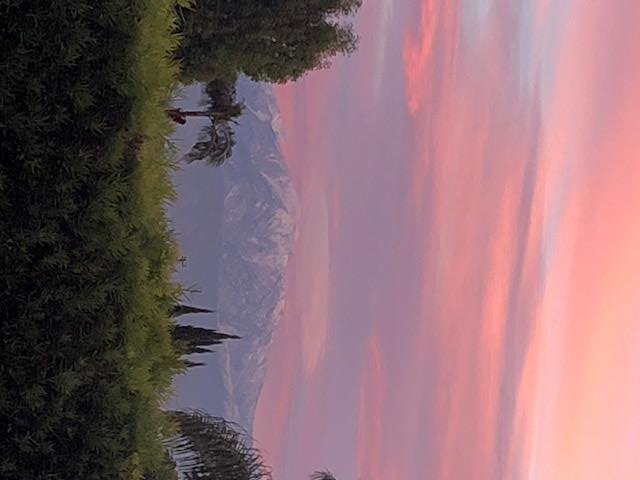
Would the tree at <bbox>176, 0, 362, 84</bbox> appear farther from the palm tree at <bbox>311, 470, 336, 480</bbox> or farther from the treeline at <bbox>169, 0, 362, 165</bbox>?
the palm tree at <bbox>311, 470, 336, 480</bbox>

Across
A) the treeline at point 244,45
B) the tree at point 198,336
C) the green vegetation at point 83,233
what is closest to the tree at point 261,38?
the treeline at point 244,45

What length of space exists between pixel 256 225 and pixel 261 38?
85681mm

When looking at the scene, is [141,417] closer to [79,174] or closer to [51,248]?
[51,248]

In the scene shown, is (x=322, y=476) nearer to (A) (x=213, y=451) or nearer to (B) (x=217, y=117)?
(A) (x=213, y=451)

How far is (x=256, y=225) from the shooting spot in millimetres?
108250

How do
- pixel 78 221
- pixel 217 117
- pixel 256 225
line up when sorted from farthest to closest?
pixel 256 225, pixel 217 117, pixel 78 221

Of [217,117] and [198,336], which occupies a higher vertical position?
[217,117]

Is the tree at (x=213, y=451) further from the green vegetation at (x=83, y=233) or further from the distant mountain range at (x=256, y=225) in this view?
the distant mountain range at (x=256, y=225)

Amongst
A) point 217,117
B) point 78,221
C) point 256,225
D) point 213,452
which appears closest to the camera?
point 78,221

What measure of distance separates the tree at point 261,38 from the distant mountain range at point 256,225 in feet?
260

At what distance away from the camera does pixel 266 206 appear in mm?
108688

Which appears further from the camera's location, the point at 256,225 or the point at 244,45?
the point at 256,225

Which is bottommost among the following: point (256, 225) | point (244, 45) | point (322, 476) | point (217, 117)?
point (322, 476)

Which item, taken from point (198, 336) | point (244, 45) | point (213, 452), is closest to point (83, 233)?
point (213, 452)
